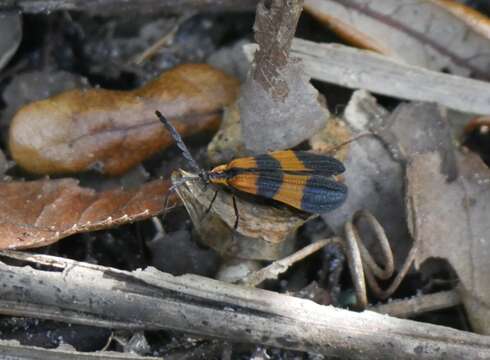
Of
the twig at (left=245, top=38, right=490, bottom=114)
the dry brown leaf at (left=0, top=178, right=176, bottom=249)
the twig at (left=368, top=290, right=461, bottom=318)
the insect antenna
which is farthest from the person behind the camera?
the twig at (left=245, top=38, right=490, bottom=114)

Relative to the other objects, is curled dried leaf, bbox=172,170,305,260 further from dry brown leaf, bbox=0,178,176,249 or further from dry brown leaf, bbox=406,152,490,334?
dry brown leaf, bbox=406,152,490,334

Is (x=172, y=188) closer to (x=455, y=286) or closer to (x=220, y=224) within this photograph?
(x=220, y=224)

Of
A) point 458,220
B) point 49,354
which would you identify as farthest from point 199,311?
point 458,220

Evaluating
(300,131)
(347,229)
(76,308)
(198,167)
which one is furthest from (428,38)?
(76,308)

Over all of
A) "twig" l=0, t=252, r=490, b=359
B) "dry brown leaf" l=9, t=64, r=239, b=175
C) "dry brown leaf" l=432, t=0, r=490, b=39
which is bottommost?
"twig" l=0, t=252, r=490, b=359

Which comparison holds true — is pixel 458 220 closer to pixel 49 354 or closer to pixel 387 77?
pixel 387 77

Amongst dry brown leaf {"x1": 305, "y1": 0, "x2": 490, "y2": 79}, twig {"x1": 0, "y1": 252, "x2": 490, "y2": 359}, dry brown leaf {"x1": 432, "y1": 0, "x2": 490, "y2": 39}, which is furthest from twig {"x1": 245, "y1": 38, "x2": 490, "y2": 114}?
twig {"x1": 0, "y1": 252, "x2": 490, "y2": 359}

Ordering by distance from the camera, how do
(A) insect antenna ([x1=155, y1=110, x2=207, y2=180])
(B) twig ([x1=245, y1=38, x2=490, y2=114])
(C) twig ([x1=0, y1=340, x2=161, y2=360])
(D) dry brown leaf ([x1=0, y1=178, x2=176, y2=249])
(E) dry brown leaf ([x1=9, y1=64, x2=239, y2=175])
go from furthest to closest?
(B) twig ([x1=245, y1=38, x2=490, y2=114]), (E) dry brown leaf ([x1=9, y1=64, x2=239, y2=175]), (A) insect antenna ([x1=155, y1=110, x2=207, y2=180]), (D) dry brown leaf ([x1=0, y1=178, x2=176, y2=249]), (C) twig ([x1=0, y1=340, x2=161, y2=360])
